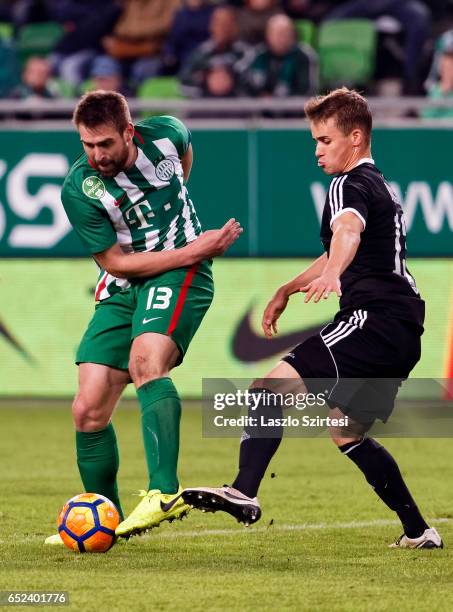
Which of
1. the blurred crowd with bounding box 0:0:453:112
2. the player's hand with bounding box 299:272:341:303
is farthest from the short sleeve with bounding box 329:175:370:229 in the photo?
the blurred crowd with bounding box 0:0:453:112

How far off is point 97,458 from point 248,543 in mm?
816

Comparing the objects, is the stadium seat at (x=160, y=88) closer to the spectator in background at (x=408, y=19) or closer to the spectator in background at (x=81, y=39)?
the spectator in background at (x=81, y=39)

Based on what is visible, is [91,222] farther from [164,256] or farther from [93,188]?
[164,256]

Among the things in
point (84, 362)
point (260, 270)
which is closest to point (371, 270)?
point (84, 362)

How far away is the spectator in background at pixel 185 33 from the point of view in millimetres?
15234

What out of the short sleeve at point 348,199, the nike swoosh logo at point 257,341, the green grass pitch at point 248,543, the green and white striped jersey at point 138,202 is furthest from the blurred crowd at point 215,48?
the short sleeve at point 348,199

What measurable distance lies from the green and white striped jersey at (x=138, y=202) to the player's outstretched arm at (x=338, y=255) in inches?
44.3

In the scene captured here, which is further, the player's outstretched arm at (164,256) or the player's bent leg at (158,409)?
the player's outstretched arm at (164,256)

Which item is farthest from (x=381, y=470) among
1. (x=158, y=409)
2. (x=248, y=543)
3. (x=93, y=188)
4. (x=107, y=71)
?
(x=107, y=71)

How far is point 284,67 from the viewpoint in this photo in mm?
13734

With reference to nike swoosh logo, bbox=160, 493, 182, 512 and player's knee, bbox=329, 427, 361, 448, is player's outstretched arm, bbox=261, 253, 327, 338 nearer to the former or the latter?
player's knee, bbox=329, 427, 361, 448

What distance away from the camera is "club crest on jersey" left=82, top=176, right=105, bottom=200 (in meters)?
6.10

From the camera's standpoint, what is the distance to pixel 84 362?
6121mm

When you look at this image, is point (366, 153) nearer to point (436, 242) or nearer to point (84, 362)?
point (84, 362)
